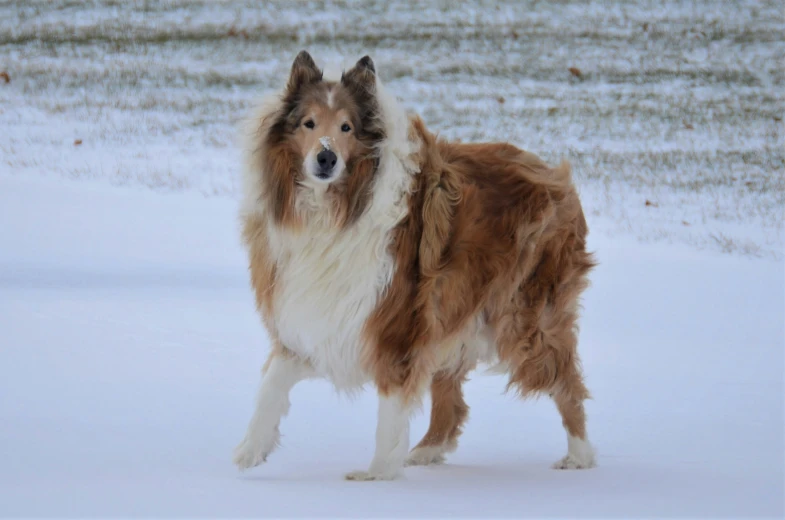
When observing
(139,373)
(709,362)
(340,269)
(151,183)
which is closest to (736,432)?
(709,362)

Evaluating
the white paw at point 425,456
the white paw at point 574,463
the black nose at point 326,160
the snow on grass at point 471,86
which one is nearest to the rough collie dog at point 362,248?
the black nose at point 326,160

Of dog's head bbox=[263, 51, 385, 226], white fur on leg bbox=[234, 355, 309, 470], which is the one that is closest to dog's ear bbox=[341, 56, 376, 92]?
dog's head bbox=[263, 51, 385, 226]

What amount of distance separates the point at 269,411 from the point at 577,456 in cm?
154

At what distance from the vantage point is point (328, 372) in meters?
4.36

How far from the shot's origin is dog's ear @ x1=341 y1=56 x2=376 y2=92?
4375 mm

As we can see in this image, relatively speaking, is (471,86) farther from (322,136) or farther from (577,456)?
(322,136)

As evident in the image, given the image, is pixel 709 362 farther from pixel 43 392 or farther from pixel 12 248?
pixel 12 248

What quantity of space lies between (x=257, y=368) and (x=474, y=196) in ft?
7.93

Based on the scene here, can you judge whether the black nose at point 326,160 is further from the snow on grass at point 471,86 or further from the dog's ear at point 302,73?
the snow on grass at point 471,86

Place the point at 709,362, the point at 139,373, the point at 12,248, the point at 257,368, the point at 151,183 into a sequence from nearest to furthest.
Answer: the point at 139,373 < the point at 257,368 < the point at 709,362 < the point at 12,248 < the point at 151,183

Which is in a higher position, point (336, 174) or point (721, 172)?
point (336, 174)

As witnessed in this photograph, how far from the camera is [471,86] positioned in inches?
596

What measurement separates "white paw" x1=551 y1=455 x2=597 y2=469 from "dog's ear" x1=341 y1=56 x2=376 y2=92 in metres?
1.99

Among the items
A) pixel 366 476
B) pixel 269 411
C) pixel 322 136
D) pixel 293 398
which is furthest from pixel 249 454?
pixel 293 398
